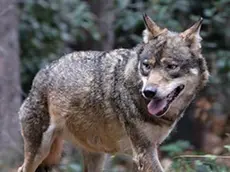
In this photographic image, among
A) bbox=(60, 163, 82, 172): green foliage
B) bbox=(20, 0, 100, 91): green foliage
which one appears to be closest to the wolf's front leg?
bbox=(60, 163, 82, 172): green foliage

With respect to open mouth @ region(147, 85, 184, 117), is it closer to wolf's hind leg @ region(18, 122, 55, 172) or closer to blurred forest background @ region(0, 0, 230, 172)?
wolf's hind leg @ region(18, 122, 55, 172)

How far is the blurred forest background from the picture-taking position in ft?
41.5

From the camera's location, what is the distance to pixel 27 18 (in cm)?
1413

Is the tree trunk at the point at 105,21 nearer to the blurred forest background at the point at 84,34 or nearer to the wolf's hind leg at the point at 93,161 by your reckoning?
the blurred forest background at the point at 84,34

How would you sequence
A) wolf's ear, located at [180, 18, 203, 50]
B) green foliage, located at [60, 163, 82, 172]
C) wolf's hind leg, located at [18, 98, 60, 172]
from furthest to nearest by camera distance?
green foliage, located at [60, 163, 82, 172]
wolf's hind leg, located at [18, 98, 60, 172]
wolf's ear, located at [180, 18, 203, 50]

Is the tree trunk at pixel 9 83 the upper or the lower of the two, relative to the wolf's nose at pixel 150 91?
upper

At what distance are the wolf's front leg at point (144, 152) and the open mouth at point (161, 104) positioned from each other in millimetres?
314

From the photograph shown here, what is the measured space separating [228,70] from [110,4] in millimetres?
2361

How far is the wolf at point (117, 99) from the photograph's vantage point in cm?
767

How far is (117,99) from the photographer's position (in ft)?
26.7

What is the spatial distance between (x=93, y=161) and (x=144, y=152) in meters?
1.37

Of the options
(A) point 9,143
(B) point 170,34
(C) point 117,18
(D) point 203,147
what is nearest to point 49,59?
(C) point 117,18

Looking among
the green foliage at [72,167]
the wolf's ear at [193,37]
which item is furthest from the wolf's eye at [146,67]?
the green foliage at [72,167]

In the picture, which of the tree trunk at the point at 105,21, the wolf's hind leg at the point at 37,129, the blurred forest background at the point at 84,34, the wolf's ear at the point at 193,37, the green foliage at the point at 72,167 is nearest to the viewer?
the wolf's ear at the point at 193,37
